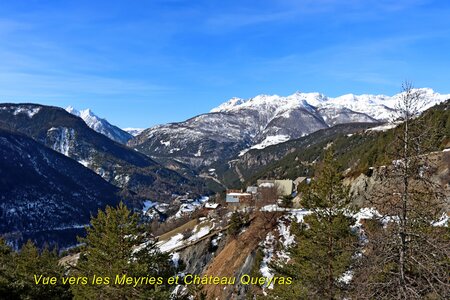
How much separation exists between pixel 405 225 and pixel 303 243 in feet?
43.7

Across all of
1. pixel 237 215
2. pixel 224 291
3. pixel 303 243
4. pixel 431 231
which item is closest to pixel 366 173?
pixel 237 215

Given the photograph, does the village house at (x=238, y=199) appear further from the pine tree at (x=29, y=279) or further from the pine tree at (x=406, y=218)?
the pine tree at (x=406, y=218)

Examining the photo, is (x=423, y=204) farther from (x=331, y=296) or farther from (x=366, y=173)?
(x=366, y=173)

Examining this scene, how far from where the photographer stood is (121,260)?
24.4m

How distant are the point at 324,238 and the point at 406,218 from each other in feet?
40.6

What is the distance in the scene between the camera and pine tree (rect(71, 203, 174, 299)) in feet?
79.3

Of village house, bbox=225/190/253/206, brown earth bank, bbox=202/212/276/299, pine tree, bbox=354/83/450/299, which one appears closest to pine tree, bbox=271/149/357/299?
pine tree, bbox=354/83/450/299

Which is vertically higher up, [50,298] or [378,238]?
[378,238]

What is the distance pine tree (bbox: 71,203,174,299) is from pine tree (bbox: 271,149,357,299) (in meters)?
8.70

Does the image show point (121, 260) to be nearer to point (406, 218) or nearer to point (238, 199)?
point (406, 218)

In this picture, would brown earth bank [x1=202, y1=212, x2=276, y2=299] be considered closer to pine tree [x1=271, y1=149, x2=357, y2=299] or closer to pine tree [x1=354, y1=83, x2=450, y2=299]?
pine tree [x1=271, y1=149, x2=357, y2=299]

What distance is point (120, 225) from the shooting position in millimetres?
26359

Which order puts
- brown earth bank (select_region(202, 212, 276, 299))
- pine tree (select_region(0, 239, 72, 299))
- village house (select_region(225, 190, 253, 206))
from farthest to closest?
village house (select_region(225, 190, 253, 206))
brown earth bank (select_region(202, 212, 276, 299))
pine tree (select_region(0, 239, 72, 299))

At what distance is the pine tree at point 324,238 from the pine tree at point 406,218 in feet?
31.9
